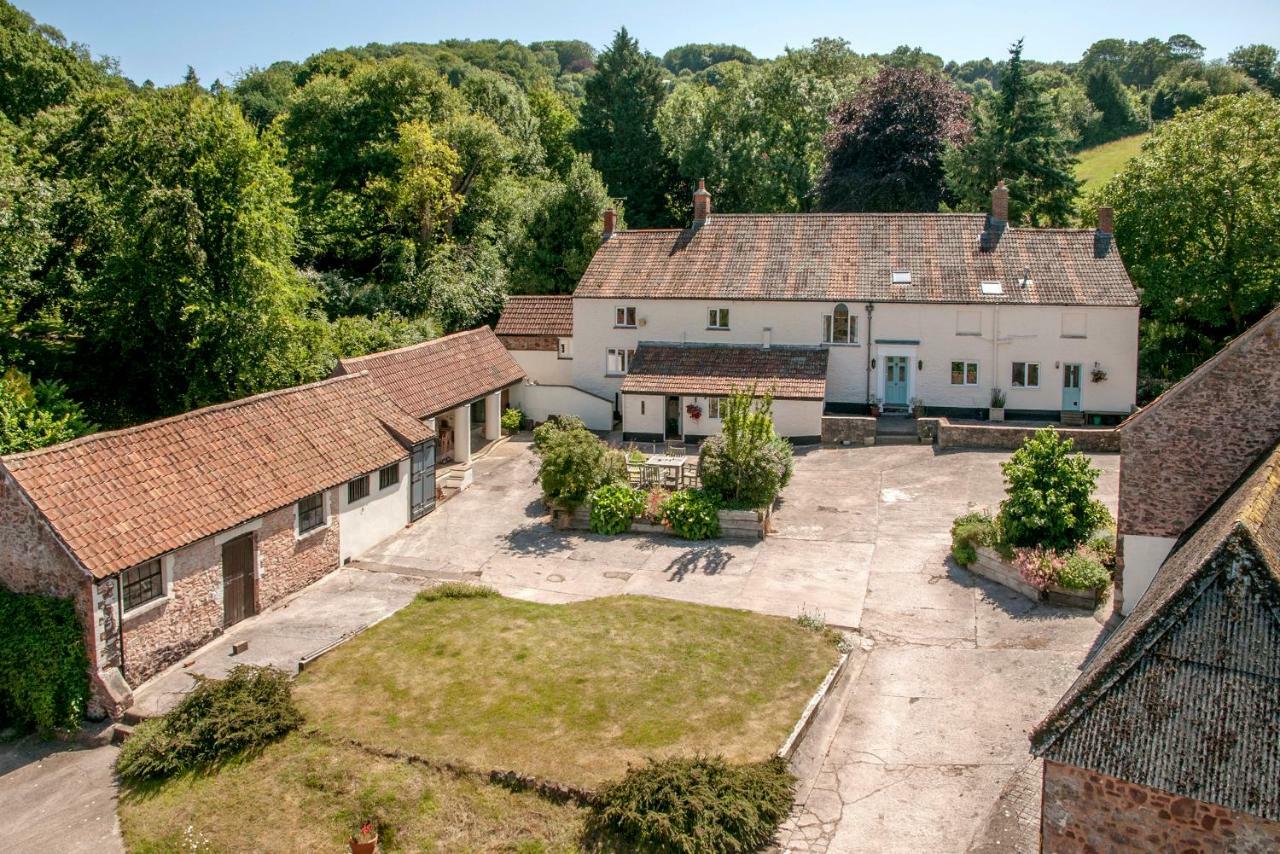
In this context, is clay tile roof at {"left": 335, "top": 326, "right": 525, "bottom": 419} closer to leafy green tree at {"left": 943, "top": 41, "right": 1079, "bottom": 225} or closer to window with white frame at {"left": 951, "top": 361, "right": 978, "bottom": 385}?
window with white frame at {"left": 951, "top": 361, "right": 978, "bottom": 385}

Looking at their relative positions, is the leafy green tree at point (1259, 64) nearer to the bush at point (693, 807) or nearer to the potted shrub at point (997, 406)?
the potted shrub at point (997, 406)

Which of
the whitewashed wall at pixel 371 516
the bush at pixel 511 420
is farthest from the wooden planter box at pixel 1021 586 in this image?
the bush at pixel 511 420

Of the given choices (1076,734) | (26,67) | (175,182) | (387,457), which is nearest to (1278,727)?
(1076,734)

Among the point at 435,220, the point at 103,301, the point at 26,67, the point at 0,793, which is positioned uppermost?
the point at 26,67

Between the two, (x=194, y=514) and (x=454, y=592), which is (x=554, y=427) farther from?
(x=194, y=514)

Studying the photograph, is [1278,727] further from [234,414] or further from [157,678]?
[234,414]

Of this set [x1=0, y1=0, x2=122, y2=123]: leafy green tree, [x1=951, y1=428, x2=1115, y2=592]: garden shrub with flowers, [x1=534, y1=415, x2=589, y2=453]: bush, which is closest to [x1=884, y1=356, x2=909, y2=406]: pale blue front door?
[x1=534, y1=415, x2=589, y2=453]: bush
